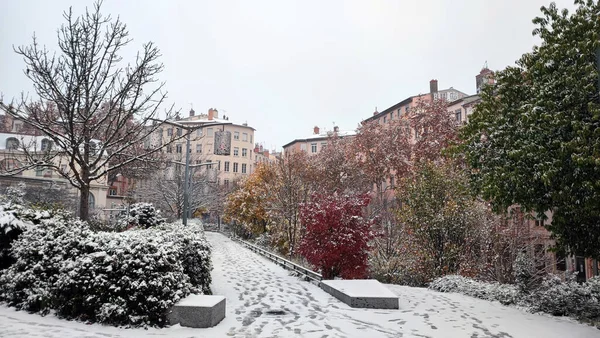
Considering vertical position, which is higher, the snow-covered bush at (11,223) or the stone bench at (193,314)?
the snow-covered bush at (11,223)

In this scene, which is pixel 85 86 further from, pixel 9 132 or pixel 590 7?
pixel 9 132

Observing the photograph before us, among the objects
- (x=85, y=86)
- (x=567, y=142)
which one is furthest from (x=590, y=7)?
(x=85, y=86)

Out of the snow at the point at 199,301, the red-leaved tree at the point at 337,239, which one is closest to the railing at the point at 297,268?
the red-leaved tree at the point at 337,239

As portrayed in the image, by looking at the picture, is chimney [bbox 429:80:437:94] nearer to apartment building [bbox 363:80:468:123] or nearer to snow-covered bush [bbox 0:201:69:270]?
apartment building [bbox 363:80:468:123]

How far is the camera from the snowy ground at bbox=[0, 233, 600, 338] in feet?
24.5

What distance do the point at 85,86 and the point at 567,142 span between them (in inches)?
519

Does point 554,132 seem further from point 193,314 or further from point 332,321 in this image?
point 193,314

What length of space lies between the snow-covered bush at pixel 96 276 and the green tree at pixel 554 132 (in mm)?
8210

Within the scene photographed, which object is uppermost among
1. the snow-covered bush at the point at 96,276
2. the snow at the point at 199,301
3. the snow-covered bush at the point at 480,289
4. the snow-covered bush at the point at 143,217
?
the snow-covered bush at the point at 143,217

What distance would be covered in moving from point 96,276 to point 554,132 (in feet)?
33.7

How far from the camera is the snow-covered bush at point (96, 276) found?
25.5 feet

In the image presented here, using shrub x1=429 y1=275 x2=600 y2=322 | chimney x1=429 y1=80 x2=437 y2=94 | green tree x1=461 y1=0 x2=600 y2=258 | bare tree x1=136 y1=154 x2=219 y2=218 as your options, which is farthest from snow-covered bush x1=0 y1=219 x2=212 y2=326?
chimney x1=429 y1=80 x2=437 y2=94

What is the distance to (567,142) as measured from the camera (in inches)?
335

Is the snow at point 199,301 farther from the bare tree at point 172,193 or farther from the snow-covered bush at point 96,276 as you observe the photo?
the bare tree at point 172,193
